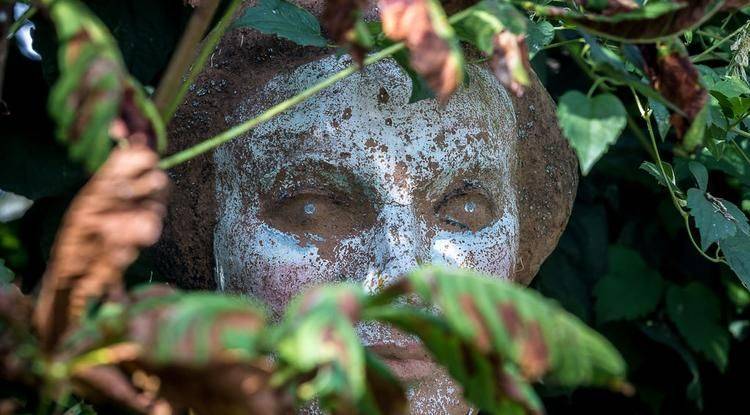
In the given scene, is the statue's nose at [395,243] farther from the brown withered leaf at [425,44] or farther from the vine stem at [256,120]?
the brown withered leaf at [425,44]

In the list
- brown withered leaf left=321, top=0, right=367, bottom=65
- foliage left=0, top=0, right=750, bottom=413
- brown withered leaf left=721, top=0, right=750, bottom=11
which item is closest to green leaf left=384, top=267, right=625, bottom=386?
foliage left=0, top=0, right=750, bottom=413

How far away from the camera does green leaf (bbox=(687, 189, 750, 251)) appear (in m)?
1.38

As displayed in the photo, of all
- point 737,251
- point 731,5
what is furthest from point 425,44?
point 737,251

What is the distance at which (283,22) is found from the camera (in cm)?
128

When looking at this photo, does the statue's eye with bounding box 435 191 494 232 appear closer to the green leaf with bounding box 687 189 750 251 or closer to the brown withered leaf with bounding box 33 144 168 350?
the green leaf with bounding box 687 189 750 251

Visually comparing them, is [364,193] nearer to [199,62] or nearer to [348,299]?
[199,62]

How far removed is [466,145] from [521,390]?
0.81 m

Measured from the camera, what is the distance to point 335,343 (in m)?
0.58

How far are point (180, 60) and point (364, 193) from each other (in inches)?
25.0

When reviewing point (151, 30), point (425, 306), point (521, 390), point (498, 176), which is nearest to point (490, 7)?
point (521, 390)

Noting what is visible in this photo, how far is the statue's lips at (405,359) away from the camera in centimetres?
138

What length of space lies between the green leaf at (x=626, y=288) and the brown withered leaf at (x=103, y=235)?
187 cm

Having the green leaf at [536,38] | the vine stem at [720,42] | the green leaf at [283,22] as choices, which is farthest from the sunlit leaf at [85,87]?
the vine stem at [720,42]

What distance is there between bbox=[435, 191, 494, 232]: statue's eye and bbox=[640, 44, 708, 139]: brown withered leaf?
0.59m
